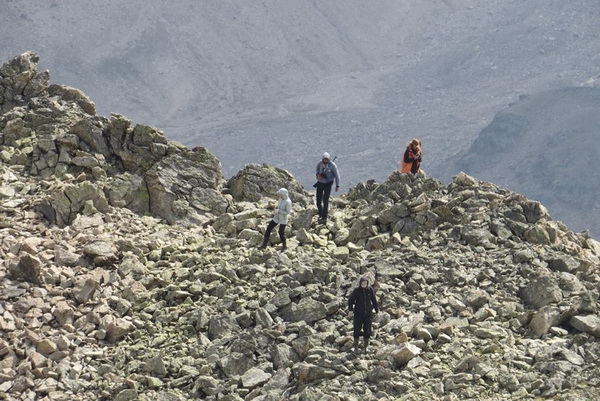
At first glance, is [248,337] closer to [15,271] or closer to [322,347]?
[322,347]

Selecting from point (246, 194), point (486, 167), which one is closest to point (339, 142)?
point (486, 167)

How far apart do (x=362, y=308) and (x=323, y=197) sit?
8359 millimetres

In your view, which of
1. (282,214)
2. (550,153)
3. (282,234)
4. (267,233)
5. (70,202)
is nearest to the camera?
(282,214)

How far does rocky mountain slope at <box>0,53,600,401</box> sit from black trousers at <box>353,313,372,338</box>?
47cm

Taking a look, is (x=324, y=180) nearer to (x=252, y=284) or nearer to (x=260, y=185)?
(x=260, y=185)

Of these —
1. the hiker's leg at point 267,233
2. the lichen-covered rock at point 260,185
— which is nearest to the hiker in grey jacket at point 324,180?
the hiker's leg at point 267,233

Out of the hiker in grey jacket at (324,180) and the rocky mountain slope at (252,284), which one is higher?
the hiker in grey jacket at (324,180)

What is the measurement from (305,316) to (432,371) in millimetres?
4078

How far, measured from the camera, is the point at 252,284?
2459 cm

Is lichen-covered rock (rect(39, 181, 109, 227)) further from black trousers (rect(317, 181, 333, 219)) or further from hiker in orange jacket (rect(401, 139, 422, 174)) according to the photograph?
hiker in orange jacket (rect(401, 139, 422, 174))

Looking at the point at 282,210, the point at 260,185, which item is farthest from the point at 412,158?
the point at 282,210

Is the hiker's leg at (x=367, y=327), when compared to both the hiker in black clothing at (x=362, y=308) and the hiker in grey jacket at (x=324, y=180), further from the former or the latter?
the hiker in grey jacket at (x=324, y=180)

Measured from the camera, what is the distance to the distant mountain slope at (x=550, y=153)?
560 ft

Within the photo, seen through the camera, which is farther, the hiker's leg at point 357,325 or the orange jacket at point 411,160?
the orange jacket at point 411,160
